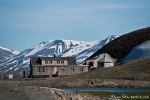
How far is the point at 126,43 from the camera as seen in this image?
519ft

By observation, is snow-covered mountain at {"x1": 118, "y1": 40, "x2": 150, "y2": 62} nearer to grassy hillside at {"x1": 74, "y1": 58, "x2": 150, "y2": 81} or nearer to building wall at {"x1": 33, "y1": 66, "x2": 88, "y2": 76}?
building wall at {"x1": 33, "y1": 66, "x2": 88, "y2": 76}

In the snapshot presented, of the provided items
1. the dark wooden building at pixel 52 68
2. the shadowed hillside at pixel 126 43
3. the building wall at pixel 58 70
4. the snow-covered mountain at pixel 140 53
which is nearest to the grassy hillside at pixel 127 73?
the building wall at pixel 58 70

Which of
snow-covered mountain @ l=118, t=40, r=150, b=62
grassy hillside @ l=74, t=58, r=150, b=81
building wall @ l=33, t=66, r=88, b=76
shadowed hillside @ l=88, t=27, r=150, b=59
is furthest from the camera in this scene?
shadowed hillside @ l=88, t=27, r=150, b=59

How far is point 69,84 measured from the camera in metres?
79.0

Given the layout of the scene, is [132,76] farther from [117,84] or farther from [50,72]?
[50,72]

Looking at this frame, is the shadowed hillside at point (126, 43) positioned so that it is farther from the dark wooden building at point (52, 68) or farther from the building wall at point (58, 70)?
the building wall at point (58, 70)

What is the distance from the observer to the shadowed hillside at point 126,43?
14905 cm

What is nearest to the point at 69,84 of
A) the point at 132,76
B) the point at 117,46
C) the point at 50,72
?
the point at 132,76

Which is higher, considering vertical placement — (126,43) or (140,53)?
(126,43)

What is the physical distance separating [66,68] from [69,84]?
110 ft

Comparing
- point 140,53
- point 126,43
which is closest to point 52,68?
point 140,53

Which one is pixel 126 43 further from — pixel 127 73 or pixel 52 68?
pixel 127 73

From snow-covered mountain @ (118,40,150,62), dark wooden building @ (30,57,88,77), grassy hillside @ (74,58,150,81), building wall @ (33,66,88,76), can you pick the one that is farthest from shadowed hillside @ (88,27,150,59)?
grassy hillside @ (74,58,150,81)

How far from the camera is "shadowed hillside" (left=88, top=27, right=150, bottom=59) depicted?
149 meters
